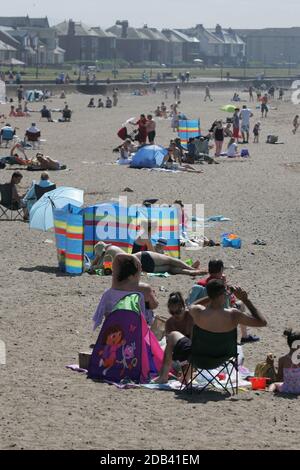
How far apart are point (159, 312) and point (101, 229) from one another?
2523 mm

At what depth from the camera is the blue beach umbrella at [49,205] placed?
50.1 feet

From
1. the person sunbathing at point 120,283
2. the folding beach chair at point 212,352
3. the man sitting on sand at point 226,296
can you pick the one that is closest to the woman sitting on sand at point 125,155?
the man sitting on sand at point 226,296

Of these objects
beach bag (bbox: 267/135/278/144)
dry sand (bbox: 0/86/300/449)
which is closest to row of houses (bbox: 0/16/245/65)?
beach bag (bbox: 267/135/278/144)

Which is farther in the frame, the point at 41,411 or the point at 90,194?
the point at 90,194

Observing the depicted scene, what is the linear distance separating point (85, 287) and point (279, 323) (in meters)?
2.54

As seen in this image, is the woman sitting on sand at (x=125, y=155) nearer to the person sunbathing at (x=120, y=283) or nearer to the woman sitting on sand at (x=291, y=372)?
the person sunbathing at (x=120, y=283)

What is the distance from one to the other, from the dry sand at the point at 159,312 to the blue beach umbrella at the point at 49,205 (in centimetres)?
37

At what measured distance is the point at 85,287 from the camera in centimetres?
1311

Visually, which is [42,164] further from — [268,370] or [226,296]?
[268,370]

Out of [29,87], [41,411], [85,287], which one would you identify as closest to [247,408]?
[41,411]

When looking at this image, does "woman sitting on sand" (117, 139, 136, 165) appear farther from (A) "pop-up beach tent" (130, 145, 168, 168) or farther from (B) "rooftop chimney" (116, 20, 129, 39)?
(B) "rooftop chimney" (116, 20, 129, 39)

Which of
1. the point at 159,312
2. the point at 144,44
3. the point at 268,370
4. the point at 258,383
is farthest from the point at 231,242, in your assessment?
the point at 144,44

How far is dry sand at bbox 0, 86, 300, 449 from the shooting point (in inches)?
305

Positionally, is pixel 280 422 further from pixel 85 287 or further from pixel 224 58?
pixel 224 58
